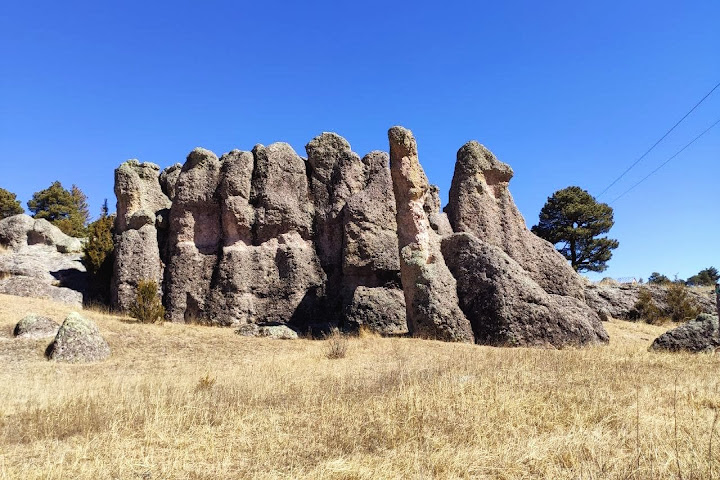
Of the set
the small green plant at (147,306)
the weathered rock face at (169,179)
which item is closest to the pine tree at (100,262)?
the weathered rock face at (169,179)

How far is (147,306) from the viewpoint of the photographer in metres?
16.9

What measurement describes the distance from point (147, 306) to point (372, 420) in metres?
13.7

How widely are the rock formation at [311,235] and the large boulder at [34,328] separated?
575cm

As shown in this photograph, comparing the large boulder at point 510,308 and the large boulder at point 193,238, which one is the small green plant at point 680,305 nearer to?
the large boulder at point 510,308

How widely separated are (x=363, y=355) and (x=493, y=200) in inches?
469

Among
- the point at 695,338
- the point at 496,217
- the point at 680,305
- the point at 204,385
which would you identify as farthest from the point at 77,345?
the point at 680,305

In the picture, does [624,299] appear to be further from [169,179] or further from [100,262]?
[100,262]

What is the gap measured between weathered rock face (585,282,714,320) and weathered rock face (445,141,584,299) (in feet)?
15.9

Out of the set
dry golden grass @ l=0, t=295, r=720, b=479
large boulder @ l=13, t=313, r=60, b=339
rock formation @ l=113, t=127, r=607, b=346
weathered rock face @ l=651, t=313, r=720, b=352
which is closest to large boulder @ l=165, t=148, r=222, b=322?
rock formation @ l=113, t=127, r=607, b=346

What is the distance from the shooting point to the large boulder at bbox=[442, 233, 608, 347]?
45.8ft

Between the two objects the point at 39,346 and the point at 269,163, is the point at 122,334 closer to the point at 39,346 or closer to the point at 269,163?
the point at 39,346

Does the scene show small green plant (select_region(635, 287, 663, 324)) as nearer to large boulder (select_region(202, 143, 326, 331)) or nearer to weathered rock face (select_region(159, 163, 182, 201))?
large boulder (select_region(202, 143, 326, 331))

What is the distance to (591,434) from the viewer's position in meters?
4.91

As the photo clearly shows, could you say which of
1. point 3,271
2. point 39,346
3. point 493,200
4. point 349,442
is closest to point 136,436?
point 349,442
